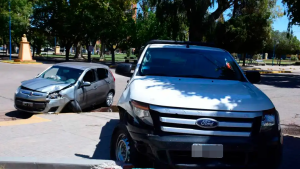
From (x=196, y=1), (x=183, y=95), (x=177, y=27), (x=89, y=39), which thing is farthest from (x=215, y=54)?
(x=89, y=39)

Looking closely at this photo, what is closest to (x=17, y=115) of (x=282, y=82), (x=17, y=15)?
(x=282, y=82)

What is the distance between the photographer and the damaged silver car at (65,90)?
871 cm

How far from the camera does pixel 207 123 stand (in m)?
3.68

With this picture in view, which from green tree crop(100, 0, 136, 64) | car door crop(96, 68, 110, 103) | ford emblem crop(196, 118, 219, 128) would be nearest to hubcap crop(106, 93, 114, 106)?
car door crop(96, 68, 110, 103)

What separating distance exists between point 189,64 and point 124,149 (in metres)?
1.89

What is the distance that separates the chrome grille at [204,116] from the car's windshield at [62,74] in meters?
6.28

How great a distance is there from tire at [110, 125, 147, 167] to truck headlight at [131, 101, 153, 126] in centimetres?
37

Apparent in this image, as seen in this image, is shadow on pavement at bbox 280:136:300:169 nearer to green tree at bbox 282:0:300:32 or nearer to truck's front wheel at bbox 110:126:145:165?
truck's front wheel at bbox 110:126:145:165

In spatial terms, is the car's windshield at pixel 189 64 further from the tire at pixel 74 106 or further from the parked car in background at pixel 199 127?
the tire at pixel 74 106

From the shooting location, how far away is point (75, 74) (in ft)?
32.3

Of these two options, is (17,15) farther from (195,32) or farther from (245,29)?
(245,29)

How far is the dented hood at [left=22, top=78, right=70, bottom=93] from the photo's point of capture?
28.7 ft

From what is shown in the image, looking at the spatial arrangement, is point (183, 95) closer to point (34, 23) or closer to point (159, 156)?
point (159, 156)

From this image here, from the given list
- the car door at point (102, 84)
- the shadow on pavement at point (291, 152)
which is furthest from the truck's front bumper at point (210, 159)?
the car door at point (102, 84)
